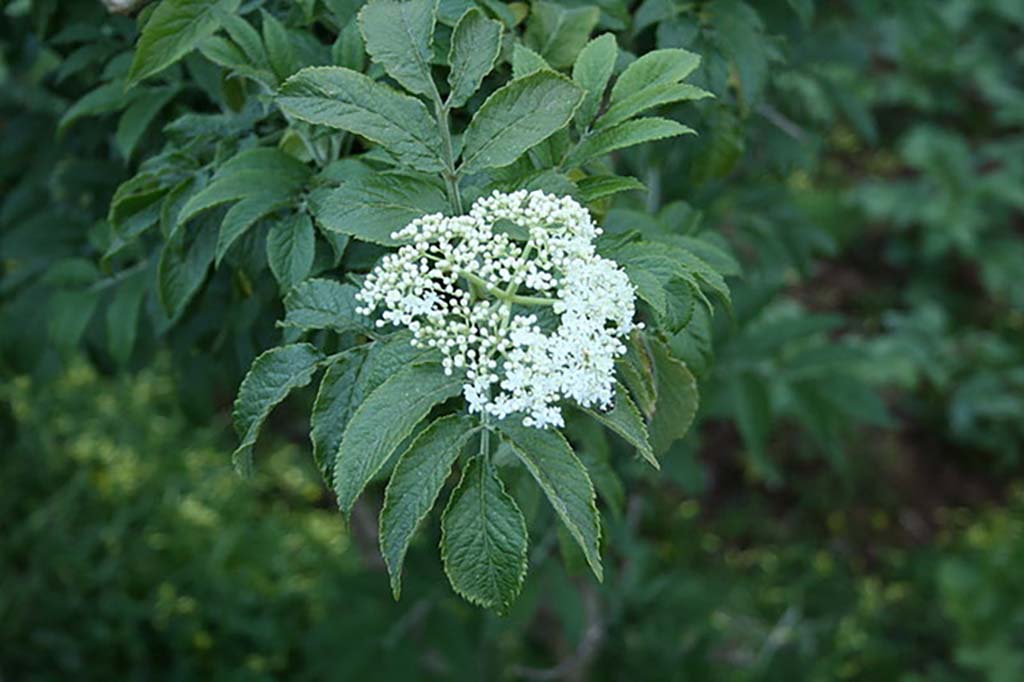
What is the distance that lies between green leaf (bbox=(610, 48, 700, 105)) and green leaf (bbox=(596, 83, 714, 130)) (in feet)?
0.06

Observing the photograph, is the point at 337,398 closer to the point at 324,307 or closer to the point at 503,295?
the point at 324,307

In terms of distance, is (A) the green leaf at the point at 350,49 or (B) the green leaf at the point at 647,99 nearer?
(B) the green leaf at the point at 647,99

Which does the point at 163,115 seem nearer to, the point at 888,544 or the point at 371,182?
the point at 371,182

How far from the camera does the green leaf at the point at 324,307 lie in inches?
47.8

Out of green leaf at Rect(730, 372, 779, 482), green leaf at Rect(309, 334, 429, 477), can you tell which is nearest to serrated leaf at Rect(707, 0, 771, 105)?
green leaf at Rect(309, 334, 429, 477)

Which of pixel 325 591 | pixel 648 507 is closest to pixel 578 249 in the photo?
pixel 325 591

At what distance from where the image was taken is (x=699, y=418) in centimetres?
223

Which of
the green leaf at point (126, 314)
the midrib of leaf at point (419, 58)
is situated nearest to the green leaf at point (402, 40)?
the midrib of leaf at point (419, 58)

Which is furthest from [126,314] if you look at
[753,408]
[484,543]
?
[753,408]

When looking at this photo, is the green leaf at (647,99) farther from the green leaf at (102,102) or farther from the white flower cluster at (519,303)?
the green leaf at (102,102)

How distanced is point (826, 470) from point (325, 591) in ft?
6.18

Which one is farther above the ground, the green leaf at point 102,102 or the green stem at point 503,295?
the green stem at point 503,295

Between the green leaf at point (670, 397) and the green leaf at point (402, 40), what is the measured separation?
0.38 meters

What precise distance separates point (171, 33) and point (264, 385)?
0.46 m
